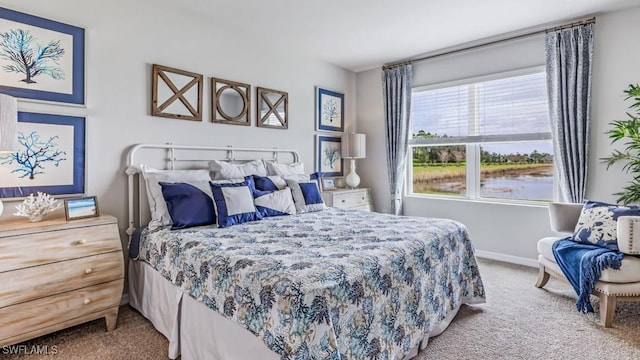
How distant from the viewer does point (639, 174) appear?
304cm

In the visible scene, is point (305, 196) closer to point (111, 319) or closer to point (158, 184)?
point (158, 184)

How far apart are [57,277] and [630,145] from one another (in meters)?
4.62

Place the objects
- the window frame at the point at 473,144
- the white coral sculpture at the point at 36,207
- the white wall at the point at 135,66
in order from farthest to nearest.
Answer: the window frame at the point at 473,144 → the white wall at the point at 135,66 → the white coral sculpture at the point at 36,207

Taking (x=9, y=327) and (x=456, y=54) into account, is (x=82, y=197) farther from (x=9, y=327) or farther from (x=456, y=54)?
(x=456, y=54)

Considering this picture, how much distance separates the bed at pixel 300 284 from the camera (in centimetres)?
137

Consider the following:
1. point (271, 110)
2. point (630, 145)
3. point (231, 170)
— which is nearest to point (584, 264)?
point (630, 145)

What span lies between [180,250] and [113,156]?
3.92 ft

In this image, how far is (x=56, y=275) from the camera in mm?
1977

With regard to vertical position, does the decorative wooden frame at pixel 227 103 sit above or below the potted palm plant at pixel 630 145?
above

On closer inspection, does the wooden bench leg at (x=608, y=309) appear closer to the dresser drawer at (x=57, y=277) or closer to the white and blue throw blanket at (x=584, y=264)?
the white and blue throw blanket at (x=584, y=264)

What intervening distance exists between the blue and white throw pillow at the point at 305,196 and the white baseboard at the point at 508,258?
2.15 meters

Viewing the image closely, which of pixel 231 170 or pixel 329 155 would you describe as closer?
pixel 231 170

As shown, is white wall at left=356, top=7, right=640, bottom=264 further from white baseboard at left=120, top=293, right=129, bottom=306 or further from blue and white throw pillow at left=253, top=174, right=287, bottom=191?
white baseboard at left=120, top=293, right=129, bottom=306

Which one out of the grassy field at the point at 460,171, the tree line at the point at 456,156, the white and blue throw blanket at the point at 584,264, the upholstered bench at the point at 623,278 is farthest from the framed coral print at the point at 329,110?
the upholstered bench at the point at 623,278
